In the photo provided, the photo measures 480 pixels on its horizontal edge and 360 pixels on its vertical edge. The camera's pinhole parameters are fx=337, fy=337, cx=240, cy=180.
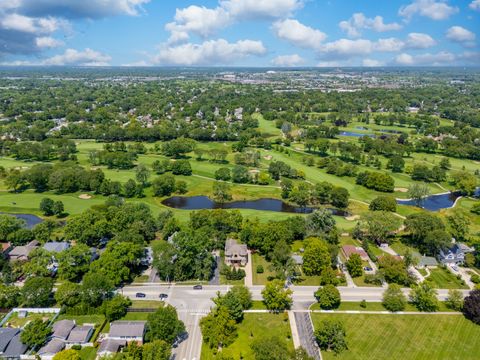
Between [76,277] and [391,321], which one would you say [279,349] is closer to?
[391,321]

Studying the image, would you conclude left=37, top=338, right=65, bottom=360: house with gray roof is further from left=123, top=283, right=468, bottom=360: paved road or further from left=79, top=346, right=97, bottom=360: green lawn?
left=123, top=283, right=468, bottom=360: paved road

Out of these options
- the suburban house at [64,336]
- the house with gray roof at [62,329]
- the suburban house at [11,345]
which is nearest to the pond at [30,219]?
the suburban house at [11,345]

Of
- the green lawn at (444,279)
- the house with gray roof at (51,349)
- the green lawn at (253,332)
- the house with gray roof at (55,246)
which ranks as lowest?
the green lawn at (444,279)

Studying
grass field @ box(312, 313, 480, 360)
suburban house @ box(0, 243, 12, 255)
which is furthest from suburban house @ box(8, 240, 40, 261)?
grass field @ box(312, 313, 480, 360)

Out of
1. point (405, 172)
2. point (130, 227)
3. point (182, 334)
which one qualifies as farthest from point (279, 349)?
point (405, 172)

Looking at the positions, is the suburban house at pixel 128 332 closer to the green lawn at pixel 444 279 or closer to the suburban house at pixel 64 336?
the suburban house at pixel 64 336

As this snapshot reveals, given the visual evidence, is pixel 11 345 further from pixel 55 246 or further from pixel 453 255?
pixel 453 255
